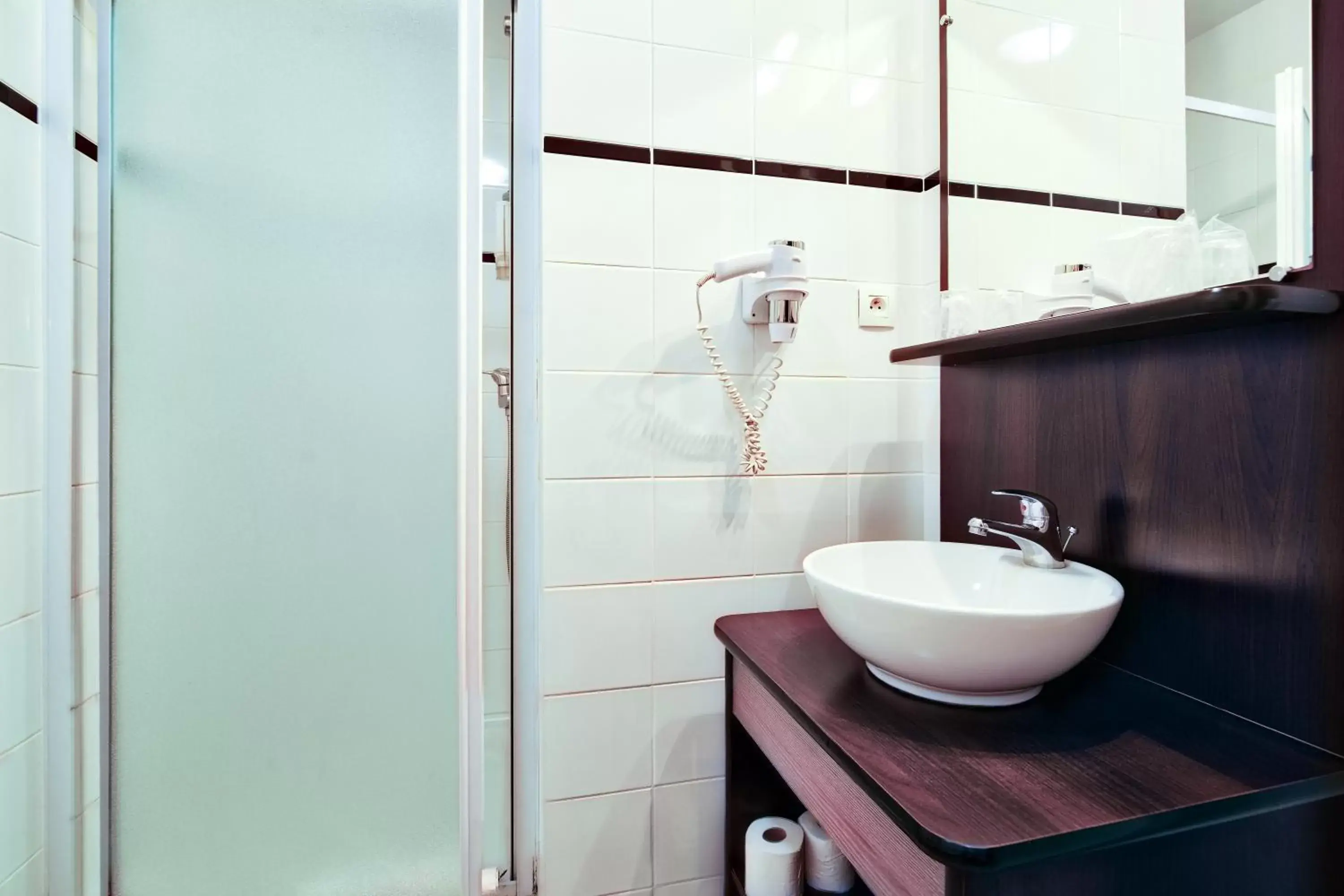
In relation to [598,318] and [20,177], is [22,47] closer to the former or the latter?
[20,177]

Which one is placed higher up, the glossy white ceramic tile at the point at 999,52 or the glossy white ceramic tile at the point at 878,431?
the glossy white ceramic tile at the point at 999,52

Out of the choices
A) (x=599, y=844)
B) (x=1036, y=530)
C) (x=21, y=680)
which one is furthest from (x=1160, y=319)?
(x=21, y=680)

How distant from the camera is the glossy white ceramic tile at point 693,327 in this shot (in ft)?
3.51

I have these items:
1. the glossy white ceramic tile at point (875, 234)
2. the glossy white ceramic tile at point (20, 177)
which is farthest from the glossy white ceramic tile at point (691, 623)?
the glossy white ceramic tile at point (20, 177)

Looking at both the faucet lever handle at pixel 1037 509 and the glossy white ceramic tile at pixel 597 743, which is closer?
the faucet lever handle at pixel 1037 509

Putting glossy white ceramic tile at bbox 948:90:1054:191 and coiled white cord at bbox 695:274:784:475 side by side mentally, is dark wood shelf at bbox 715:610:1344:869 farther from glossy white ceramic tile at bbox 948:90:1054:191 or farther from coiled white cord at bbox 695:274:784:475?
glossy white ceramic tile at bbox 948:90:1054:191

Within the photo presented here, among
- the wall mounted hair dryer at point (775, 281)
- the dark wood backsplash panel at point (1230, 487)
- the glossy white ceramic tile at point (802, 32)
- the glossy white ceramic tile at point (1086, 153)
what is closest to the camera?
the dark wood backsplash panel at point (1230, 487)

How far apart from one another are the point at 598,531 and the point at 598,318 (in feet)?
1.23

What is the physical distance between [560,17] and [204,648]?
1227 mm

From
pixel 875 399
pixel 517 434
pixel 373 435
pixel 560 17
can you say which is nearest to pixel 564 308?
pixel 517 434

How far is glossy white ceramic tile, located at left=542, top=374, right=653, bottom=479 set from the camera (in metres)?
1.03

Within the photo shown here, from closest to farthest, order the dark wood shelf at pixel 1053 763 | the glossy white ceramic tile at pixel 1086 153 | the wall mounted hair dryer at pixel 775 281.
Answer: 1. the dark wood shelf at pixel 1053 763
2. the glossy white ceramic tile at pixel 1086 153
3. the wall mounted hair dryer at pixel 775 281

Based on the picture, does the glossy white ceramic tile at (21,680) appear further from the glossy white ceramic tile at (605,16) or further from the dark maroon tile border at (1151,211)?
the dark maroon tile border at (1151,211)

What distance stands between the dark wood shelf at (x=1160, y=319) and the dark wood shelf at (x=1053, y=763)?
1.45ft
